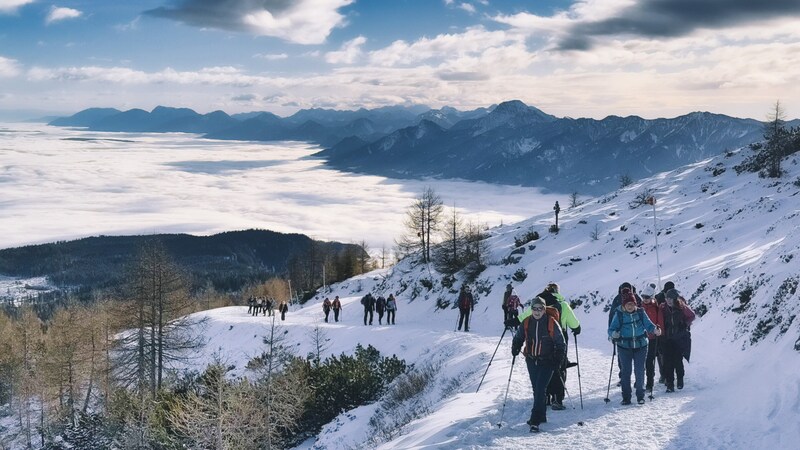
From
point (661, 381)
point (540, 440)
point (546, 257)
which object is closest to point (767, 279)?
point (661, 381)

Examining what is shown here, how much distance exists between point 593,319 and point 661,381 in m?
11.7

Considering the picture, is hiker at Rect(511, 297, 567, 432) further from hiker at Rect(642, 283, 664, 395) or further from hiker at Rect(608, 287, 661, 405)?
hiker at Rect(642, 283, 664, 395)

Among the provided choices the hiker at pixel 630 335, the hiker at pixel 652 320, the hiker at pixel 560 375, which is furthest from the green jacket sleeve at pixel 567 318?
the hiker at pixel 652 320

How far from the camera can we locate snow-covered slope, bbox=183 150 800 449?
27.2 ft

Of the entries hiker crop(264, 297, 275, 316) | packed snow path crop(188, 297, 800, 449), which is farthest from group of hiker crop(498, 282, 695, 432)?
hiker crop(264, 297, 275, 316)

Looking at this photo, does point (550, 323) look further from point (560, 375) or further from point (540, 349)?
point (560, 375)

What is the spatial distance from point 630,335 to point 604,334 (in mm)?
11115

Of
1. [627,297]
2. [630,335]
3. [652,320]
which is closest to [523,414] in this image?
[630,335]

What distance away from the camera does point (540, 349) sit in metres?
8.18

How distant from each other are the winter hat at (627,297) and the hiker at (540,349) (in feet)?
6.20

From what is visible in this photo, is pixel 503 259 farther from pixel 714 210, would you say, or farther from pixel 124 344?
pixel 124 344

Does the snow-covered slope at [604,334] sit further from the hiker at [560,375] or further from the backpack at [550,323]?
the backpack at [550,323]

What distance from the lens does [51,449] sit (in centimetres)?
3259

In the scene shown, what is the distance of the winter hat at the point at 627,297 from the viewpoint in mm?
9289
